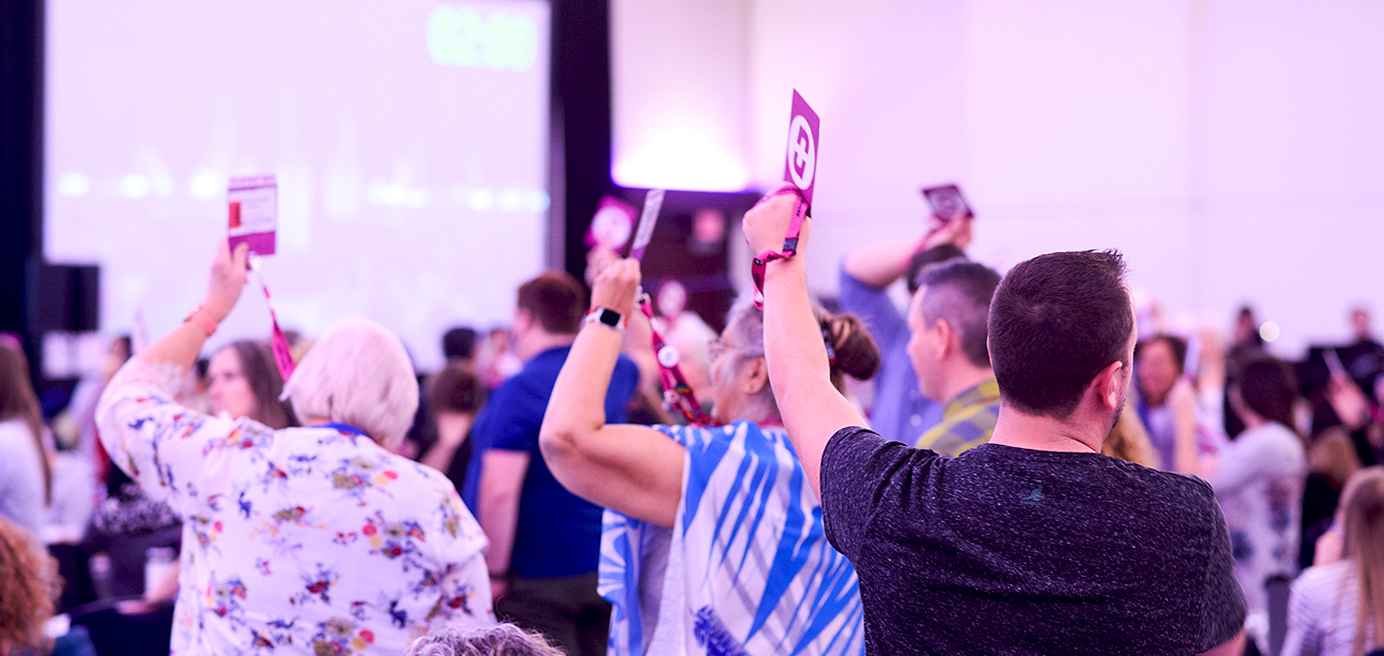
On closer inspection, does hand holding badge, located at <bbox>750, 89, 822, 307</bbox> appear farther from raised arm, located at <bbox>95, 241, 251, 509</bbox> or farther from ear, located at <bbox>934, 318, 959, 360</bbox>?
raised arm, located at <bbox>95, 241, 251, 509</bbox>

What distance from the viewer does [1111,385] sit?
3.47ft

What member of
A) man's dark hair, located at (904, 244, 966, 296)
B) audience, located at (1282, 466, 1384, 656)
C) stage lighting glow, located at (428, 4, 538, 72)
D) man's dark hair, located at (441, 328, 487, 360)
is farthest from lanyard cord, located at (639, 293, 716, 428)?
stage lighting glow, located at (428, 4, 538, 72)

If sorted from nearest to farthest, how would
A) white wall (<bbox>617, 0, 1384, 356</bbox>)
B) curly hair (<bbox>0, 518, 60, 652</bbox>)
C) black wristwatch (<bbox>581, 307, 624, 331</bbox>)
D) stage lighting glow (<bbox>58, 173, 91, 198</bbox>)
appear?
1. black wristwatch (<bbox>581, 307, 624, 331</bbox>)
2. curly hair (<bbox>0, 518, 60, 652</bbox>)
3. stage lighting glow (<bbox>58, 173, 91, 198</bbox>)
4. white wall (<bbox>617, 0, 1384, 356</bbox>)

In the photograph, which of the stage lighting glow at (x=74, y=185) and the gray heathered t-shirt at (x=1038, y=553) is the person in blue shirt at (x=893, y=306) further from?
the stage lighting glow at (x=74, y=185)

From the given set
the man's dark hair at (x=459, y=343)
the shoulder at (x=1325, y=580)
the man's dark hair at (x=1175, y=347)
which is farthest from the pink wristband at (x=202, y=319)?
the man's dark hair at (x=459, y=343)

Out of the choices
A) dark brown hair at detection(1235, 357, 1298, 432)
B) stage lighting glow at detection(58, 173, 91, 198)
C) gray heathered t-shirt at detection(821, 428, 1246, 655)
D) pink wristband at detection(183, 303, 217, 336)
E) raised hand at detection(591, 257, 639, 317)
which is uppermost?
stage lighting glow at detection(58, 173, 91, 198)

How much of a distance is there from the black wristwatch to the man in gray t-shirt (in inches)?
23.1

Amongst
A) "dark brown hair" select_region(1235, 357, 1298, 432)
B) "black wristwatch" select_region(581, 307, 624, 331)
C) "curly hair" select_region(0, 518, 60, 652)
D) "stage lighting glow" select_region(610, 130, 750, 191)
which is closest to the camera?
"black wristwatch" select_region(581, 307, 624, 331)

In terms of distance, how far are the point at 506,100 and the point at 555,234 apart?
118 centimetres

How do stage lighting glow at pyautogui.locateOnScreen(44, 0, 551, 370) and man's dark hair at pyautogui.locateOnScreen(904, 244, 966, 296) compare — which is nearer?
man's dark hair at pyautogui.locateOnScreen(904, 244, 966, 296)

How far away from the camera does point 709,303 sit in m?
10.6

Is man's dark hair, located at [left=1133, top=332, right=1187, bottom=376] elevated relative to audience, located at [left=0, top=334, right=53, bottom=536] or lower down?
elevated

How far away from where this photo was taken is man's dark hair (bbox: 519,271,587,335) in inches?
110

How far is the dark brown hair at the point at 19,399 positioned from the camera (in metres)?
3.02
